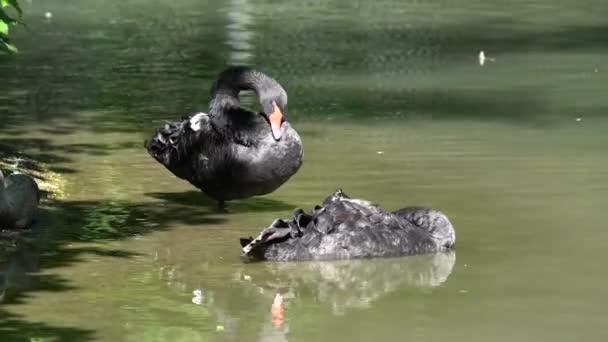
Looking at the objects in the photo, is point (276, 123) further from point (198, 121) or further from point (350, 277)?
point (350, 277)

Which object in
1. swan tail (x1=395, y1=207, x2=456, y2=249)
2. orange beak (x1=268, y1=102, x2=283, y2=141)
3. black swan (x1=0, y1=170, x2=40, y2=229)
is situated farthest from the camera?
orange beak (x1=268, y1=102, x2=283, y2=141)

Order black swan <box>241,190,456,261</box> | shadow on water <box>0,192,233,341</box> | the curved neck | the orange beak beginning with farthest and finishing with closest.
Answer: the curved neck → the orange beak → black swan <box>241,190,456,261</box> → shadow on water <box>0,192,233,341</box>

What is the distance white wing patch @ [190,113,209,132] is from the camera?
10758 mm

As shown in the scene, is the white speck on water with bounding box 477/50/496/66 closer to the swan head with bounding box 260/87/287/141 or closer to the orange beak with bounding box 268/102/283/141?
the swan head with bounding box 260/87/287/141

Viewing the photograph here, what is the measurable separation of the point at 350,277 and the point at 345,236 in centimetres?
42

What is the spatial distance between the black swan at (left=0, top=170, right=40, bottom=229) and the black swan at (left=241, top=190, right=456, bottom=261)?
1.49 metres

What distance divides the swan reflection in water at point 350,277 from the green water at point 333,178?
0.06 ft

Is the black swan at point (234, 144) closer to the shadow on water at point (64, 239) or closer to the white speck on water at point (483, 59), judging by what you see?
the shadow on water at point (64, 239)

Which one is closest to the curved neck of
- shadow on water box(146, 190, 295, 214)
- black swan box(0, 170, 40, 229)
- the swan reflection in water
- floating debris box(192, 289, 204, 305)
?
shadow on water box(146, 190, 295, 214)

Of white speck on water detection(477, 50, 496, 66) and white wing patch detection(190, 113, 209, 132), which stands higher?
white wing patch detection(190, 113, 209, 132)

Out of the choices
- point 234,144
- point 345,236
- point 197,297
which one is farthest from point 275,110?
point 197,297

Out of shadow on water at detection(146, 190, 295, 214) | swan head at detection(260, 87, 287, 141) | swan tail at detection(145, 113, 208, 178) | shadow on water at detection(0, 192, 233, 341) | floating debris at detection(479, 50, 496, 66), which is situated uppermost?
swan head at detection(260, 87, 287, 141)

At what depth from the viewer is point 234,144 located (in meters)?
10.4

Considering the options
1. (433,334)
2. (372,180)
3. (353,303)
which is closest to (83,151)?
(372,180)
